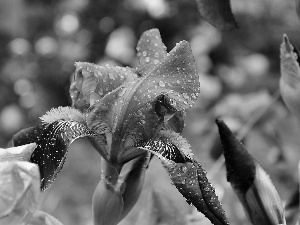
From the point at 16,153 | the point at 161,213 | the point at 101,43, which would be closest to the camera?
the point at 16,153

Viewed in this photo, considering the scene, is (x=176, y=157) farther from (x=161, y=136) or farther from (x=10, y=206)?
(x=10, y=206)

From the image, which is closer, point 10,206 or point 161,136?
point 10,206

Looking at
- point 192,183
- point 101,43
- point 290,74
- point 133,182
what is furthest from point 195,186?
point 101,43

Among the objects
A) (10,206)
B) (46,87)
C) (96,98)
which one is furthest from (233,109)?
(46,87)

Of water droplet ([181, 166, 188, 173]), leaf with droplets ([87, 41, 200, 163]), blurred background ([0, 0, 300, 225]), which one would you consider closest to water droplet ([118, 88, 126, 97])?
leaf with droplets ([87, 41, 200, 163])

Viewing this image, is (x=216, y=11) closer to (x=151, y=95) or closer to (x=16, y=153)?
(x=151, y=95)

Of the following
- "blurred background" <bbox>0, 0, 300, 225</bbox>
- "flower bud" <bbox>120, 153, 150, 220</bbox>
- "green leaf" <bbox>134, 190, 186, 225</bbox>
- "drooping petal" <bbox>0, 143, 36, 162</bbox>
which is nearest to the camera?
"drooping petal" <bbox>0, 143, 36, 162</bbox>

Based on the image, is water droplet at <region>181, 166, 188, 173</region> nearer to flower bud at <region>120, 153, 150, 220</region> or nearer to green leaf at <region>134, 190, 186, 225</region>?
flower bud at <region>120, 153, 150, 220</region>
